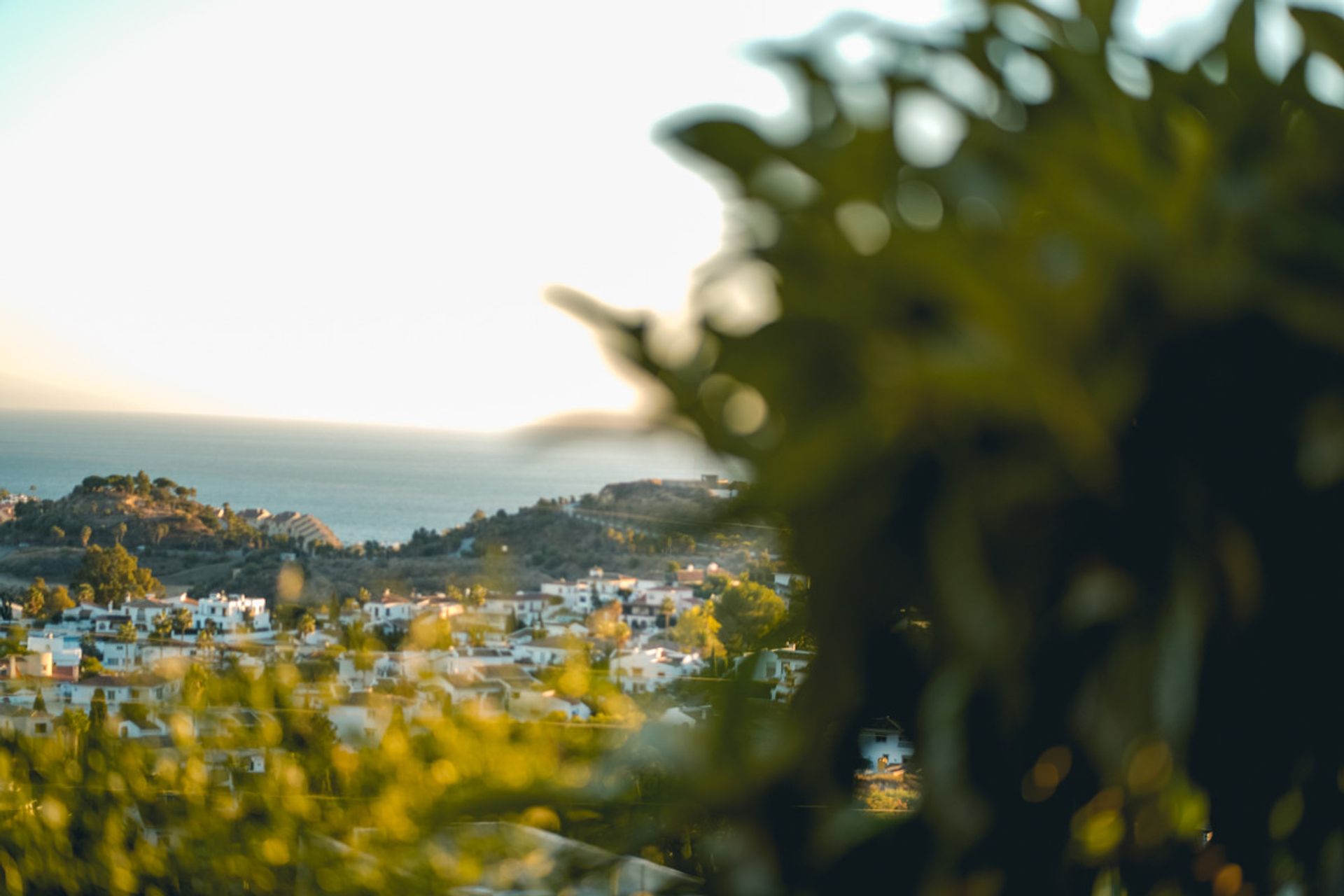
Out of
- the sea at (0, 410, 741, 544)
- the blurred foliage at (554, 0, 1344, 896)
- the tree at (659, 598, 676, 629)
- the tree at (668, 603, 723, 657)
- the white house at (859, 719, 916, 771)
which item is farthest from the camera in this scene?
the sea at (0, 410, 741, 544)

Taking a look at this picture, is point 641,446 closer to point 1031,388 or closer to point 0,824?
point 1031,388

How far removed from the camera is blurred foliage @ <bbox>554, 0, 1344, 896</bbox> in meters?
0.29

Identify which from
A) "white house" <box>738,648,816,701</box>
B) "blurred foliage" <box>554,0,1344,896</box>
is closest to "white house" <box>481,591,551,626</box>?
"white house" <box>738,648,816,701</box>

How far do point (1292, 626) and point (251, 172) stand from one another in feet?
7.54

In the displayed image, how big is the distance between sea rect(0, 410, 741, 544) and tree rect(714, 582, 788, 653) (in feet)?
1.21

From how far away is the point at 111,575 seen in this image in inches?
76.2

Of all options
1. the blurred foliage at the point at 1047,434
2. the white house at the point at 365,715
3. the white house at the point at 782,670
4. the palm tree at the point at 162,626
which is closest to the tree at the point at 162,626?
the palm tree at the point at 162,626

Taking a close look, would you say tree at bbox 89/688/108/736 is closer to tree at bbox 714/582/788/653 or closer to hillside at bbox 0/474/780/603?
hillside at bbox 0/474/780/603

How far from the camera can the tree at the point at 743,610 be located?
67 cm

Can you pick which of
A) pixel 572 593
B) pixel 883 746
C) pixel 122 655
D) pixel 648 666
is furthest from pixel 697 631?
pixel 122 655

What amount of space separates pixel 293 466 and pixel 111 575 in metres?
0.57

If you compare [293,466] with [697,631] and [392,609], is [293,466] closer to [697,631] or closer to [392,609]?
[392,609]

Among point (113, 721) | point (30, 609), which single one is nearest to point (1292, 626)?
point (113, 721)

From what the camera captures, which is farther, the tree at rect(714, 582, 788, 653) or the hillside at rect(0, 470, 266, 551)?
the hillside at rect(0, 470, 266, 551)
